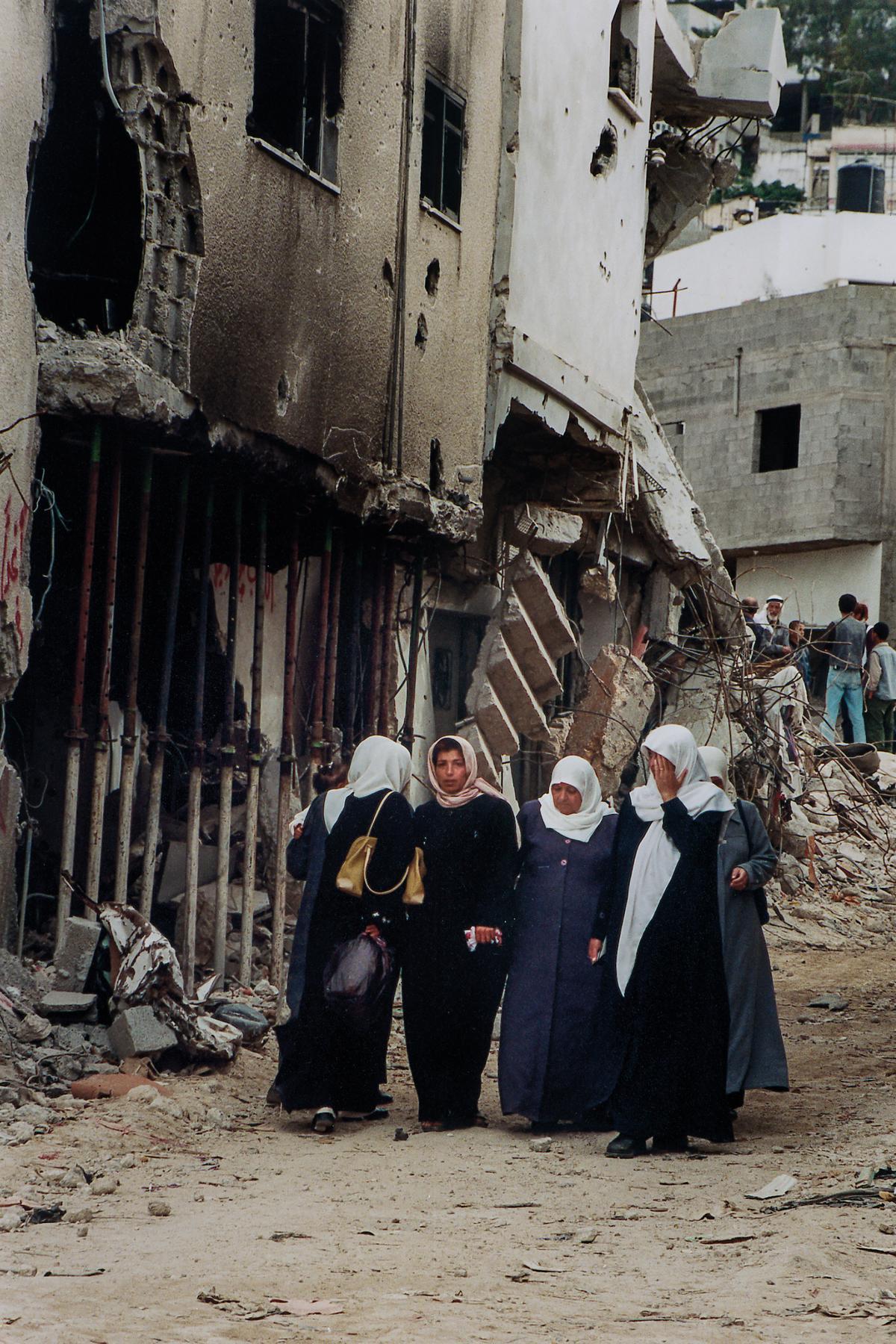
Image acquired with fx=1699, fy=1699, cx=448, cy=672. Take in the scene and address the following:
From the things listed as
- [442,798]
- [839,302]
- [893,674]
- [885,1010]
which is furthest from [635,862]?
[839,302]

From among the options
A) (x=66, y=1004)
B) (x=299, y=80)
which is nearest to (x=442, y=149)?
(x=299, y=80)

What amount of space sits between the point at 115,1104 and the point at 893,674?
11.5m

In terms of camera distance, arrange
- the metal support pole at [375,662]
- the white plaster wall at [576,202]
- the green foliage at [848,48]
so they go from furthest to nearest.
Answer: the green foliage at [848,48], the white plaster wall at [576,202], the metal support pole at [375,662]

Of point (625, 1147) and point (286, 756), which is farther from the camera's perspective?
point (286, 756)

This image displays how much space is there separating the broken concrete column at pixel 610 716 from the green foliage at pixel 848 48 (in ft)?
119

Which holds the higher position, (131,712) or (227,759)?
(131,712)

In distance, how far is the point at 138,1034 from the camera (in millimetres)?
6992

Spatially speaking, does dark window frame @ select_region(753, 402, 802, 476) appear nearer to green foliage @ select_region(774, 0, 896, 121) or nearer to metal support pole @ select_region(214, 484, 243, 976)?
metal support pole @ select_region(214, 484, 243, 976)

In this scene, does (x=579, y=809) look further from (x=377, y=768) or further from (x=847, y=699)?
(x=847, y=699)

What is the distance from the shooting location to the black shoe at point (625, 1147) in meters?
6.08

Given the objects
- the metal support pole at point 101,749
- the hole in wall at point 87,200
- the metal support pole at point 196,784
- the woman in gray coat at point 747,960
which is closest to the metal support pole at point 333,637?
the metal support pole at point 196,784

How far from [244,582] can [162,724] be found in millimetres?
1812

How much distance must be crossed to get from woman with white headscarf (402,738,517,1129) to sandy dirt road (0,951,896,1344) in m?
0.23

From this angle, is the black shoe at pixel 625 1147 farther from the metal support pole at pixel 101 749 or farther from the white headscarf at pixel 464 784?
the metal support pole at pixel 101 749
